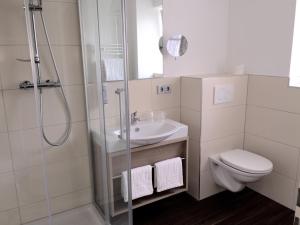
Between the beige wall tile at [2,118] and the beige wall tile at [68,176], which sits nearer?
the beige wall tile at [2,118]

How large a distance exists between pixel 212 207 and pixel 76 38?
2018 mm

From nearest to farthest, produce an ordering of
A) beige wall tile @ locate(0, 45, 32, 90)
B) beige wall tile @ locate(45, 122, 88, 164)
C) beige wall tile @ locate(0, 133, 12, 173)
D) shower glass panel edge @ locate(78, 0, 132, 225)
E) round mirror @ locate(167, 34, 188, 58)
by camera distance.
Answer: shower glass panel edge @ locate(78, 0, 132, 225), beige wall tile @ locate(0, 45, 32, 90), beige wall tile @ locate(0, 133, 12, 173), beige wall tile @ locate(45, 122, 88, 164), round mirror @ locate(167, 34, 188, 58)

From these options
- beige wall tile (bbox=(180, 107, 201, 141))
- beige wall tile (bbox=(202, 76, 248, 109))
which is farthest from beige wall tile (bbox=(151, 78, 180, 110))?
beige wall tile (bbox=(202, 76, 248, 109))

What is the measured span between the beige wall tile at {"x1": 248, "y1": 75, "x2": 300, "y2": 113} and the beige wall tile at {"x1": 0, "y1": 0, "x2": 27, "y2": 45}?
218 centimetres

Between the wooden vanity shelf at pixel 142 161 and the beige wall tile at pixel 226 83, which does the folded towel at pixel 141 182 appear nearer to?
the wooden vanity shelf at pixel 142 161

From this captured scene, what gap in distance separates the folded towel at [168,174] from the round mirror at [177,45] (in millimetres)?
1053

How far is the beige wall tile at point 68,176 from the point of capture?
2.36 m

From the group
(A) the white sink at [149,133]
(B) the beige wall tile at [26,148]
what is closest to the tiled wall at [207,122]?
(A) the white sink at [149,133]

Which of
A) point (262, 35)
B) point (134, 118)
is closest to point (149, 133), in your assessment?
point (134, 118)

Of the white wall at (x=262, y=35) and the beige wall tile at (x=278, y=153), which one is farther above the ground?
the white wall at (x=262, y=35)

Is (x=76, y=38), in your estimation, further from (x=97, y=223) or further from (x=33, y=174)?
(x=97, y=223)

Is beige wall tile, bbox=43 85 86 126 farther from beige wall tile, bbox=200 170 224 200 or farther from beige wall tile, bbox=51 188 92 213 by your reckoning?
beige wall tile, bbox=200 170 224 200

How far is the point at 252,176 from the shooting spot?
2.31 meters

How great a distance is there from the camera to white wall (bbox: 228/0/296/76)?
95.7 inches
